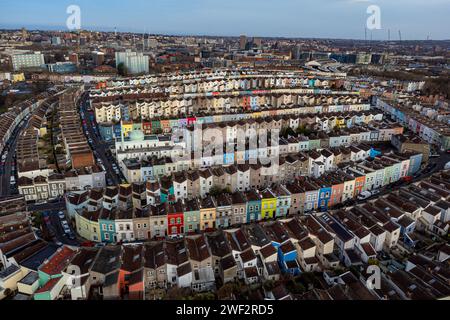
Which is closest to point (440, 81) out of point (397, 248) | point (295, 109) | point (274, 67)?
point (274, 67)

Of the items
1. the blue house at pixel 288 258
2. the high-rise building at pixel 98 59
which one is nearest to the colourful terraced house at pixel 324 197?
the blue house at pixel 288 258

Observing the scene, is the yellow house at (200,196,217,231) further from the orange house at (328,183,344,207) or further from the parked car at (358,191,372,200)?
the parked car at (358,191,372,200)

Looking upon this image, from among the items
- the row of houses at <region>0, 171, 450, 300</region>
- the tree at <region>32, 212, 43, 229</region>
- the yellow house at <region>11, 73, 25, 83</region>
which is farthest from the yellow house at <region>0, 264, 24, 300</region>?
the yellow house at <region>11, 73, 25, 83</region>

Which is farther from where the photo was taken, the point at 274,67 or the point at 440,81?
the point at 274,67

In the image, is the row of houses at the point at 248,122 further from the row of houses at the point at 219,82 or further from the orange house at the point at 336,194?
the row of houses at the point at 219,82

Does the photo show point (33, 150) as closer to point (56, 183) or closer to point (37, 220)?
point (56, 183)
